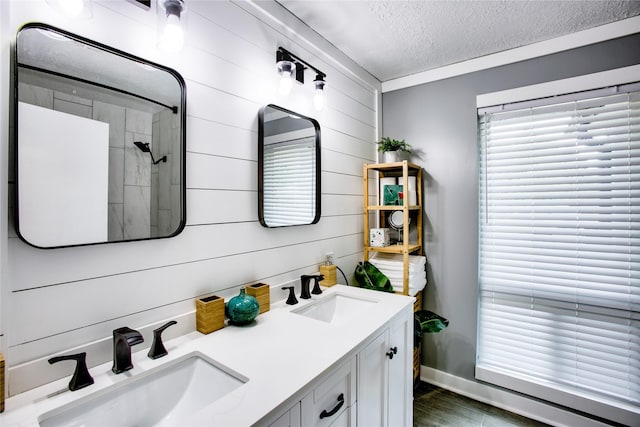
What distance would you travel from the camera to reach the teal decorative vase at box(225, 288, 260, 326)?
50.0 inches

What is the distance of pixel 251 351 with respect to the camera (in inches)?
42.9

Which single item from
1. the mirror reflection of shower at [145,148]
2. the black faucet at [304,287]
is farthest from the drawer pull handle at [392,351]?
the mirror reflection of shower at [145,148]

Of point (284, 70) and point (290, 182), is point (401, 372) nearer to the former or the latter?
point (290, 182)

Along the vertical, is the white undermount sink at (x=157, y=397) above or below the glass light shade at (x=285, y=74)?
below

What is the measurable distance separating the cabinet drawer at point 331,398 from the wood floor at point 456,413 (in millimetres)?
1173

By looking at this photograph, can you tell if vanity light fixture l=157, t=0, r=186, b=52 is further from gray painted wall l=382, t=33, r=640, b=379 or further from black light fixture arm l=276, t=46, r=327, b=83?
gray painted wall l=382, t=33, r=640, b=379

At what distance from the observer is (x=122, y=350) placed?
961mm

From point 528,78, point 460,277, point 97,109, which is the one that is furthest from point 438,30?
point 97,109

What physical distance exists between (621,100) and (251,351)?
241 centimetres

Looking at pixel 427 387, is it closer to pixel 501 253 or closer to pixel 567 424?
pixel 567 424

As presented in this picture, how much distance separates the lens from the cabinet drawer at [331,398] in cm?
96

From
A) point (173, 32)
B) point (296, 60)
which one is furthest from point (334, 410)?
point (296, 60)

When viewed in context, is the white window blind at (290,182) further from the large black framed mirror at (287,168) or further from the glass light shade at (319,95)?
the glass light shade at (319,95)

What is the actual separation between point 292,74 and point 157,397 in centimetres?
159
